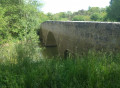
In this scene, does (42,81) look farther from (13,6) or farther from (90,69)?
(13,6)

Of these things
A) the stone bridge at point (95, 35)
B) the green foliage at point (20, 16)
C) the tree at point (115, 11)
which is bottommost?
the stone bridge at point (95, 35)

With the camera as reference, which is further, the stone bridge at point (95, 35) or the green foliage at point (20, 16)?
the green foliage at point (20, 16)

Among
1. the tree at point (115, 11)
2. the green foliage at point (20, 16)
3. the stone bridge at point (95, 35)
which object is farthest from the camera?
the tree at point (115, 11)

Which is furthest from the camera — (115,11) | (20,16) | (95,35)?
(115,11)

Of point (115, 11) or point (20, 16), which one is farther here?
point (115, 11)

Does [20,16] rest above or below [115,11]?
below

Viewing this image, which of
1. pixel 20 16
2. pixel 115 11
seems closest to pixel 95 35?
pixel 20 16

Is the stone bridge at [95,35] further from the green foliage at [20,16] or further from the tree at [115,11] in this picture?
the tree at [115,11]

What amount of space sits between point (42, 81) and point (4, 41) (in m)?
4.84

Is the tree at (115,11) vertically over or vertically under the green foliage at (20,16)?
over

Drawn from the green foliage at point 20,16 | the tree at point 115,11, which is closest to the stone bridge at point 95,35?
the green foliage at point 20,16

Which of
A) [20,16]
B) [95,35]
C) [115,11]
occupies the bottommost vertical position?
[95,35]

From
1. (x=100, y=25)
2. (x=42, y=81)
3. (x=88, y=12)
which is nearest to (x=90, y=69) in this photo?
(x=42, y=81)

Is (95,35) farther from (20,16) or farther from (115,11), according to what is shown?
(115,11)
